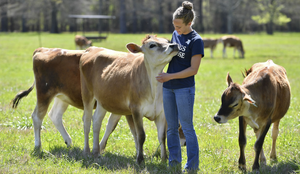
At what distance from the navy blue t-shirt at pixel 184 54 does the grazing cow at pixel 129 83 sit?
0.32 feet

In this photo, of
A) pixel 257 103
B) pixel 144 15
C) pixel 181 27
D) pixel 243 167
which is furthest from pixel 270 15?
pixel 181 27

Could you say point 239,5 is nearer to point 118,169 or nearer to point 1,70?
point 1,70

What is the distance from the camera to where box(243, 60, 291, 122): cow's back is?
4.72m

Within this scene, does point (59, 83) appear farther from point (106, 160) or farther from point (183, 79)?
point (183, 79)

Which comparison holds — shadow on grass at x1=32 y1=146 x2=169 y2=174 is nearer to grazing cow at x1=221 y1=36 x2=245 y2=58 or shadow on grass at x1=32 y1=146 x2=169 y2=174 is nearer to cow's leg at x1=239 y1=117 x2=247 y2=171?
cow's leg at x1=239 y1=117 x2=247 y2=171

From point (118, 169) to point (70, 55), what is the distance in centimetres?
240

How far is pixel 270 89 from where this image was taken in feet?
15.8

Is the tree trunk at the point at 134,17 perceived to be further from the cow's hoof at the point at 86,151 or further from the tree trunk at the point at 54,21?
the cow's hoof at the point at 86,151

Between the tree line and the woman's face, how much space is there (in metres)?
54.5

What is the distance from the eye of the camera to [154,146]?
5.82 m

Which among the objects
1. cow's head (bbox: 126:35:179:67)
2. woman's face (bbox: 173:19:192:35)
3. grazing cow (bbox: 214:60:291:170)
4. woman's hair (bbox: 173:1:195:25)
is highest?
woman's hair (bbox: 173:1:195:25)

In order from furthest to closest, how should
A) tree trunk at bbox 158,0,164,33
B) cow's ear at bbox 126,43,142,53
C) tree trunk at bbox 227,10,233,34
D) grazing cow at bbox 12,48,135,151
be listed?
tree trunk at bbox 158,0,164,33, tree trunk at bbox 227,10,233,34, grazing cow at bbox 12,48,135,151, cow's ear at bbox 126,43,142,53

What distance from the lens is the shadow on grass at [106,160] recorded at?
478cm

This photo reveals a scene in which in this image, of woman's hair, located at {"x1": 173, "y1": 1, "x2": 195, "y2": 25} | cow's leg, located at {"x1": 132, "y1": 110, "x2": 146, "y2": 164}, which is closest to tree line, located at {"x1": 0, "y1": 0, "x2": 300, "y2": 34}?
cow's leg, located at {"x1": 132, "y1": 110, "x2": 146, "y2": 164}
